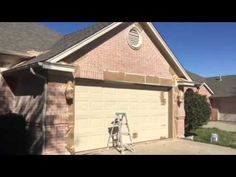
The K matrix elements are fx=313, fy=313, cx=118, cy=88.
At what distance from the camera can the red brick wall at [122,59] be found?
10682 millimetres

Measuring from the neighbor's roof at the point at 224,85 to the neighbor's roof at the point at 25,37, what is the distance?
22014 mm

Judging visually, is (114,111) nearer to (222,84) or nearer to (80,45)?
(80,45)

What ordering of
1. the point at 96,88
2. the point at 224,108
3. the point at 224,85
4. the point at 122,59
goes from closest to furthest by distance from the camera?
1. the point at 96,88
2. the point at 122,59
3. the point at 224,108
4. the point at 224,85

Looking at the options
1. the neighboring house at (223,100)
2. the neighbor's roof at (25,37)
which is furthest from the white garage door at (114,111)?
the neighboring house at (223,100)

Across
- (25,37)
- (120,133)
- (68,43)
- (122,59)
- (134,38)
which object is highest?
(25,37)

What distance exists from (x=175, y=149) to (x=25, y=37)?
8094 millimetres

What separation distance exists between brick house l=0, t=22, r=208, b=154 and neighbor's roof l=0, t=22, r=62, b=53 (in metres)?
0.93

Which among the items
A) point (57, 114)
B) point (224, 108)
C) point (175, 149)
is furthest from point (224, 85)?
point (57, 114)

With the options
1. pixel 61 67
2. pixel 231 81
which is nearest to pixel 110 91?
pixel 61 67

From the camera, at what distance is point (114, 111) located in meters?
11.6

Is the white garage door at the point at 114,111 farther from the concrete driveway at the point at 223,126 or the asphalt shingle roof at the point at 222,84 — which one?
the asphalt shingle roof at the point at 222,84
